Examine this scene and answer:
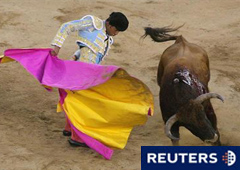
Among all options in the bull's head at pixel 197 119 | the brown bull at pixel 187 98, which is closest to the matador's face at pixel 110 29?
the brown bull at pixel 187 98

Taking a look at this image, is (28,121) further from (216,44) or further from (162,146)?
(216,44)

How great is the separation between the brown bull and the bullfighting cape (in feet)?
0.78

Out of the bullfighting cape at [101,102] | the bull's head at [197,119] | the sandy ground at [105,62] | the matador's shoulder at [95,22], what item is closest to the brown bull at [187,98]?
the bull's head at [197,119]

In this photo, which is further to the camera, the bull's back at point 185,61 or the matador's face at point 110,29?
the bull's back at point 185,61

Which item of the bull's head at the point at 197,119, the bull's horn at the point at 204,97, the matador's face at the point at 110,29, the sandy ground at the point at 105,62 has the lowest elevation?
the sandy ground at the point at 105,62

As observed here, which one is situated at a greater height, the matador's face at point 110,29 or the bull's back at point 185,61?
the matador's face at point 110,29

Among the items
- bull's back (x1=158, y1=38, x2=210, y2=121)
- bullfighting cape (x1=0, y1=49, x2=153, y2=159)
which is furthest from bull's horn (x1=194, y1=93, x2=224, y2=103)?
bullfighting cape (x1=0, y1=49, x2=153, y2=159)

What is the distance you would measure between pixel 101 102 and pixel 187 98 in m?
0.80

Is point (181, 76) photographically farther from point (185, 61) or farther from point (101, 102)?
point (101, 102)

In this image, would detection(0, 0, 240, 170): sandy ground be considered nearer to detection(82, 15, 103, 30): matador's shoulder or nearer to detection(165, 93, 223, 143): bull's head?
detection(165, 93, 223, 143): bull's head

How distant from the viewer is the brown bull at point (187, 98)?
5.41m

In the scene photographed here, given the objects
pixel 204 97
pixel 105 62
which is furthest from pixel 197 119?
pixel 105 62

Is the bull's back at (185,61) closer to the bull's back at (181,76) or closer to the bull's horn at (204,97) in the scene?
the bull's back at (181,76)

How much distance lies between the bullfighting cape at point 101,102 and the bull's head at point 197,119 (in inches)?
10.5
